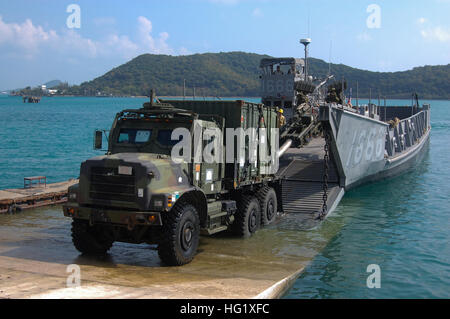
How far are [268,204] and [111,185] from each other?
5573 mm

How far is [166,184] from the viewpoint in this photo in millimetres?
→ 8984

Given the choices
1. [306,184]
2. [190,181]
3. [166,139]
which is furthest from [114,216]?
[306,184]

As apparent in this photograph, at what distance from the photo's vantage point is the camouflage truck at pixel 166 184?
8.76m

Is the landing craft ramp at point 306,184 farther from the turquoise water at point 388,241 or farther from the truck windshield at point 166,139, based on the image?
the truck windshield at point 166,139

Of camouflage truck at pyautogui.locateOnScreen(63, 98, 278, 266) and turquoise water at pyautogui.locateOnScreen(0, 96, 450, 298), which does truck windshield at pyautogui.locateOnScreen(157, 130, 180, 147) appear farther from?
turquoise water at pyautogui.locateOnScreen(0, 96, 450, 298)

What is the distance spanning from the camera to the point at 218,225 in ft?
35.6

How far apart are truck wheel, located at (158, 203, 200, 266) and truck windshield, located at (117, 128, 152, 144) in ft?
5.84

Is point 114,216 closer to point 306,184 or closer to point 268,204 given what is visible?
point 268,204

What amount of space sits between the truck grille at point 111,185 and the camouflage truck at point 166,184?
0.06 feet

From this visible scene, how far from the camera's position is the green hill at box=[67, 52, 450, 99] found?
111556 mm

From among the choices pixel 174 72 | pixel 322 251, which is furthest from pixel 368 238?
pixel 174 72

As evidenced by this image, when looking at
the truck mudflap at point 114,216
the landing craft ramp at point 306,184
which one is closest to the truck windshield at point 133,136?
the truck mudflap at point 114,216
